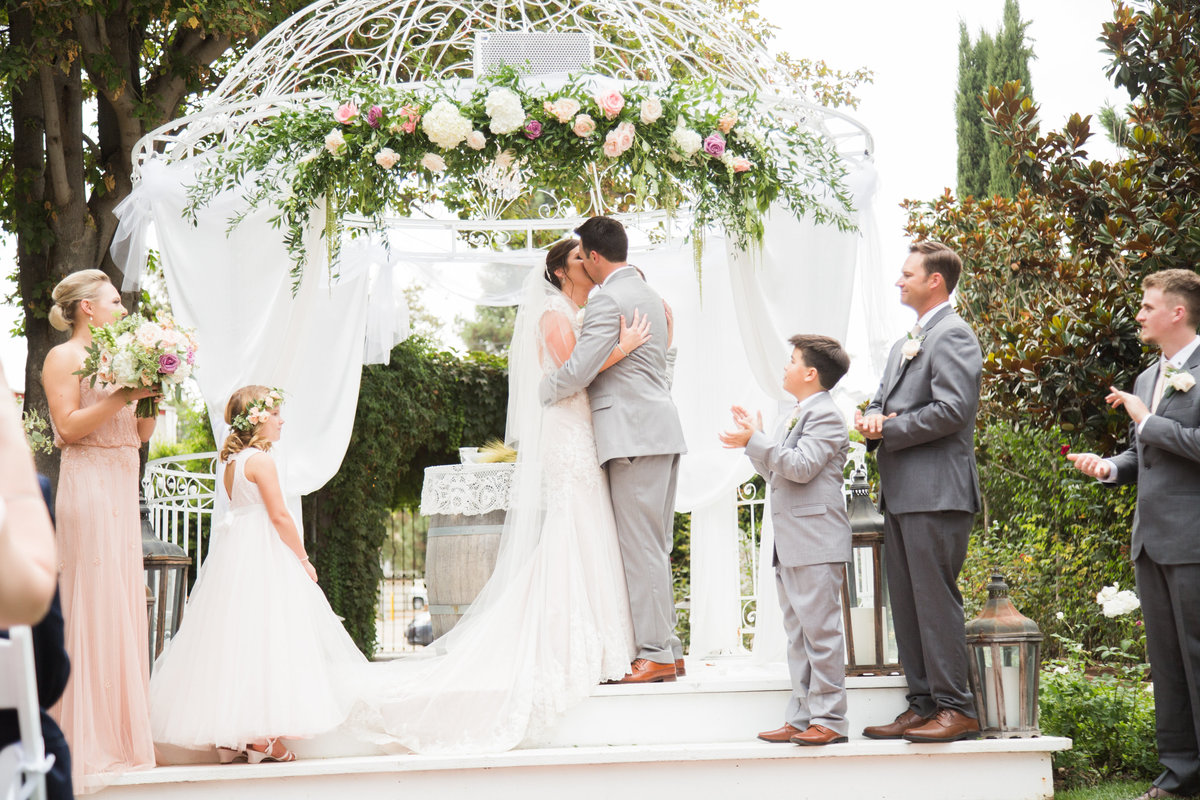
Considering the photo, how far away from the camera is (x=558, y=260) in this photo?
5.31m

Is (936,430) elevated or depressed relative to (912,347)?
depressed

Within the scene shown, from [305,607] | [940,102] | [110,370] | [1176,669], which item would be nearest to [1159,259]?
[1176,669]

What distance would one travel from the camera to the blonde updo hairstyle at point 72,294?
174 inches

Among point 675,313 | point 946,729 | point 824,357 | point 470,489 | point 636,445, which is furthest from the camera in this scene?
point 675,313

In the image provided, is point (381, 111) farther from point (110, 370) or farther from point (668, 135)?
point (110, 370)

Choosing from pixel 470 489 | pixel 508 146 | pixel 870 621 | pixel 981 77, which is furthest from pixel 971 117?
pixel 870 621

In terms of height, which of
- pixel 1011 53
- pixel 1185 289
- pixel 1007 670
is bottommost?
pixel 1007 670

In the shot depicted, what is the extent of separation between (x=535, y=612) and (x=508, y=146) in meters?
2.21

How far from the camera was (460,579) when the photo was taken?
20.5ft

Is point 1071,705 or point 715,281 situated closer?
point 1071,705

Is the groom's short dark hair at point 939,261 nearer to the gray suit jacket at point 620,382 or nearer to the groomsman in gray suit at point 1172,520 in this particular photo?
the groomsman in gray suit at point 1172,520

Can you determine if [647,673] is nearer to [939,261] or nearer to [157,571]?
[939,261]

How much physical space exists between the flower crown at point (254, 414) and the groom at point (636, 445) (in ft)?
4.05

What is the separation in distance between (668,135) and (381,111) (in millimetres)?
1359
